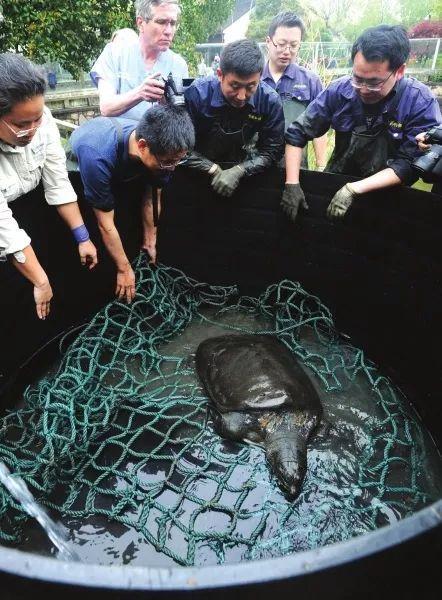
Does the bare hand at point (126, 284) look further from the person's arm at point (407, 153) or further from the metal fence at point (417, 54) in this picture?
the metal fence at point (417, 54)

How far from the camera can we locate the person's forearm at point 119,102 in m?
2.74

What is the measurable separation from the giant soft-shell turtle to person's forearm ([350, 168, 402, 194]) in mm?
1151

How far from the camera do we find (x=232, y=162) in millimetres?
3217

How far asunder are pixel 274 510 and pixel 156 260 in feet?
6.99

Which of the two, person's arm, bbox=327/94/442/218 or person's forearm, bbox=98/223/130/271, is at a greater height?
person's arm, bbox=327/94/442/218

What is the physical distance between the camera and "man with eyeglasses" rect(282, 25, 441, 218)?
2387 millimetres

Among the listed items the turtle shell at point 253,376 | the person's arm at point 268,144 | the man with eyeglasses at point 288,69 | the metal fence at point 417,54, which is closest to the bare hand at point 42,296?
the turtle shell at point 253,376

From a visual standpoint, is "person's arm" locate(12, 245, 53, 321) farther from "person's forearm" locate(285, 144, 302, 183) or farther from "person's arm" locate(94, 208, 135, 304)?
"person's forearm" locate(285, 144, 302, 183)

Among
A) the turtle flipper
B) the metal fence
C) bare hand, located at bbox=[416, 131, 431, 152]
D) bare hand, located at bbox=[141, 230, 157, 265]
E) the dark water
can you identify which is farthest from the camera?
the metal fence

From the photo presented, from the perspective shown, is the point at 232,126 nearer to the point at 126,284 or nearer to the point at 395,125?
the point at 395,125

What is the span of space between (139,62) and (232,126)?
2.58ft

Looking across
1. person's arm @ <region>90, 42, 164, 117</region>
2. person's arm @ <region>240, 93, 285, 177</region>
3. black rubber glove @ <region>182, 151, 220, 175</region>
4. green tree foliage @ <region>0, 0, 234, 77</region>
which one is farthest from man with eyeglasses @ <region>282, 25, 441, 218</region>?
green tree foliage @ <region>0, 0, 234, 77</region>

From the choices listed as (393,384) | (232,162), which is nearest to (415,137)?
(232,162)

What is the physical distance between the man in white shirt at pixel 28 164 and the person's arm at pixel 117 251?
146mm
